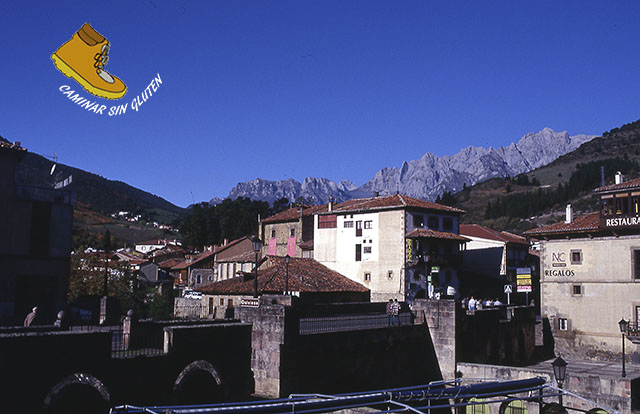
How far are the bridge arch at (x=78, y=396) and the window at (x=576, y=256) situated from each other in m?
32.9

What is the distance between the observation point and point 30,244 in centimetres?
3709

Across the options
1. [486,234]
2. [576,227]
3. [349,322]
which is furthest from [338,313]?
[486,234]

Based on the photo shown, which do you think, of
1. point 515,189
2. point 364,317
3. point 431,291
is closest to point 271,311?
point 364,317

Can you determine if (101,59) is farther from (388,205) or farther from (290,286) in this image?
(388,205)

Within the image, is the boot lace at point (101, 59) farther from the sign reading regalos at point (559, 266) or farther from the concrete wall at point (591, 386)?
the sign reading regalos at point (559, 266)

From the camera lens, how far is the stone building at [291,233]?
6375 centimetres

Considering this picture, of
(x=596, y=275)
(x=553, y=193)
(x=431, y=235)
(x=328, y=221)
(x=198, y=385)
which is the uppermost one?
(x=553, y=193)

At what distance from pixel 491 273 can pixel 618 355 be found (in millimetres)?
22390

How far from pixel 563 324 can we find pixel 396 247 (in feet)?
46.9

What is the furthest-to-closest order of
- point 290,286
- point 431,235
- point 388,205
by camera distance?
point 388,205 → point 431,235 → point 290,286

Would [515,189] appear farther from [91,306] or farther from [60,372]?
[60,372]

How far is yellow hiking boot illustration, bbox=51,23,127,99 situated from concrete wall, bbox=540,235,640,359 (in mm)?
32304

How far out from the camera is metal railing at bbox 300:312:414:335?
2547 centimetres

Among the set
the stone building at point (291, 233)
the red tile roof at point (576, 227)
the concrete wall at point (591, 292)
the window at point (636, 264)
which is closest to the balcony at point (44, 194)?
the stone building at point (291, 233)
